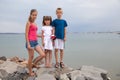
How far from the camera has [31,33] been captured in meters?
10.1

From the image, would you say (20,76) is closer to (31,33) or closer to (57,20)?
(31,33)

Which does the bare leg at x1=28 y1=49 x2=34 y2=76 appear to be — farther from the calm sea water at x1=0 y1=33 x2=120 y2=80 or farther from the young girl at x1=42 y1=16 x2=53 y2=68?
the calm sea water at x1=0 y1=33 x2=120 y2=80

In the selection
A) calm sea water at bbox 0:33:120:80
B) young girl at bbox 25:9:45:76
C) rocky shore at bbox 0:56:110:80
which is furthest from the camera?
calm sea water at bbox 0:33:120:80

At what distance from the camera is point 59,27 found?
10758 mm

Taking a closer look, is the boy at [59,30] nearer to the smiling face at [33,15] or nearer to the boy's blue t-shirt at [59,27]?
the boy's blue t-shirt at [59,27]

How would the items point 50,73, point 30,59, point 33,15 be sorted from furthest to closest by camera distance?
1. point 50,73
2. point 30,59
3. point 33,15

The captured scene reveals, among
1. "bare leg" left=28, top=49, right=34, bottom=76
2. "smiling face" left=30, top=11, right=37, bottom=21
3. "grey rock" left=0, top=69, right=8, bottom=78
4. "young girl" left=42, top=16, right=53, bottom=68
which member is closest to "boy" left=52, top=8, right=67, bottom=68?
"young girl" left=42, top=16, right=53, bottom=68

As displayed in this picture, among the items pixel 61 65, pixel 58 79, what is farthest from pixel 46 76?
pixel 61 65

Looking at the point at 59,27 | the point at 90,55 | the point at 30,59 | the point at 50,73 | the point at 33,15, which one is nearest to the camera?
the point at 33,15

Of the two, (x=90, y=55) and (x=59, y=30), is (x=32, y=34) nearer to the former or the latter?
(x=59, y=30)

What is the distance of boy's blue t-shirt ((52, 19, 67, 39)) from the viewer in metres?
10.7

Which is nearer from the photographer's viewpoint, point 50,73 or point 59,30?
point 50,73

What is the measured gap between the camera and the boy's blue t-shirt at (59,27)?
10719 millimetres

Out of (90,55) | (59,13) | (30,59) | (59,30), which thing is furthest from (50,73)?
(90,55)
